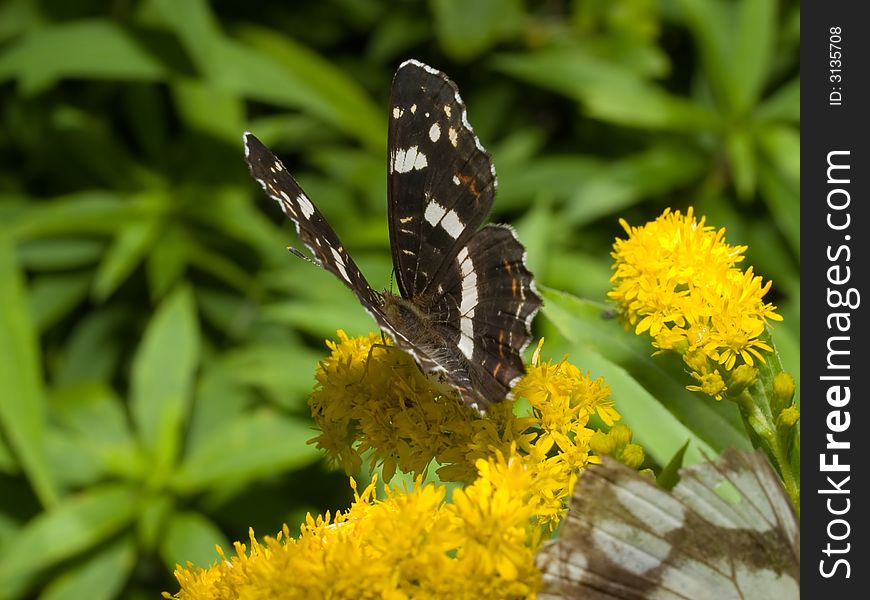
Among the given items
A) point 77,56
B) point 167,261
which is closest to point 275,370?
point 167,261

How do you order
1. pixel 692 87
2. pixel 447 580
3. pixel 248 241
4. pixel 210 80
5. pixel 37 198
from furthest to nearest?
pixel 692 87 → pixel 37 198 → pixel 248 241 → pixel 210 80 → pixel 447 580

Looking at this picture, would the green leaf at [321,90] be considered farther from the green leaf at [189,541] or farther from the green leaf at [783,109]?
the green leaf at [189,541]

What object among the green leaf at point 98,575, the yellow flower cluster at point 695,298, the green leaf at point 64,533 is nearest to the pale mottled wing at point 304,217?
the yellow flower cluster at point 695,298

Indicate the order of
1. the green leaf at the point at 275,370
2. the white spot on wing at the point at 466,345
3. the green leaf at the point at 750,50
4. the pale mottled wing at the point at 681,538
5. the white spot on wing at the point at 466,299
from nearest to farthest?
the pale mottled wing at the point at 681,538
the white spot on wing at the point at 466,345
the white spot on wing at the point at 466,299
the green leaf at the point at 275,370
the green leaf at the point at 750,50
